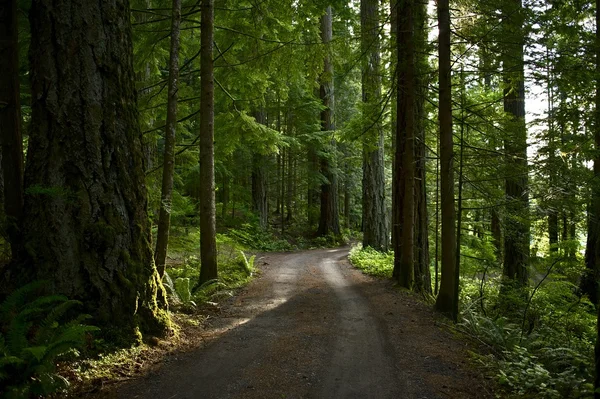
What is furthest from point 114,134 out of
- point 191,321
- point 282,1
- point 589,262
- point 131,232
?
point 589,262

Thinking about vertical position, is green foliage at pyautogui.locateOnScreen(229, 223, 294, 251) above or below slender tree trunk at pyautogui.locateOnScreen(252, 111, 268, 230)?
below

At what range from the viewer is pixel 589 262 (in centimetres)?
1069

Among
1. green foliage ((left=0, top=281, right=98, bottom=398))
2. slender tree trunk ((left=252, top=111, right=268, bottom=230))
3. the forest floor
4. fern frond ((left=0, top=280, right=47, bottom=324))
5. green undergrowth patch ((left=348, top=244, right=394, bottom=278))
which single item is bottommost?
green undergrowth patch ((left=348, top=244, right=394, bottom=278))

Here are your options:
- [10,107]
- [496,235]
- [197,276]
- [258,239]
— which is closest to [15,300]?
[10,107]

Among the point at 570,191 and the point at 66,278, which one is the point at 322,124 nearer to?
the point at 570,191

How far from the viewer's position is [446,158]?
745 centimetres

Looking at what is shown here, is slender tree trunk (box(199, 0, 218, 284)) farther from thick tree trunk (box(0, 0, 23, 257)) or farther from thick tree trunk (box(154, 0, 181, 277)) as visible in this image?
thick tree trunk (box(0, 0, 23, 257))

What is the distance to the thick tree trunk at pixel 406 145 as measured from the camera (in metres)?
9.03

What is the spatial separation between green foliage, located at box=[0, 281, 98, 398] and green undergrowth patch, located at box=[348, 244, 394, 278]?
→ 29.2 ft

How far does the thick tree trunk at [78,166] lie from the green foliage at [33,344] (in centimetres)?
44

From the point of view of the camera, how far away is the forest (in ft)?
16.0

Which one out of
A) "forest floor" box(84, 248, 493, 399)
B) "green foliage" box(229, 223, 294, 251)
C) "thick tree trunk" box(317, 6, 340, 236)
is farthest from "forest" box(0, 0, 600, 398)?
"thick tree trunk" box(317, 6, 340, 236)

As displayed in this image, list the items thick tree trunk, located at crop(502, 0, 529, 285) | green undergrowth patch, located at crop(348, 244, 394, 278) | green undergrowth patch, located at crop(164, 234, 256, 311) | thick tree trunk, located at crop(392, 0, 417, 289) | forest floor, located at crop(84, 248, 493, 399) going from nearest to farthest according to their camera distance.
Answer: forest floor, located at crop(84, 248, 493, 399), thick tree trunk, located at crop(502, 0, 529, 285), green undergrowth patch, located at crop(164, 234, 256, 311), thick tree trunk, located at crop(392, 0, 417, 289), green undergrowth patch, located at crop(348, 244, 394, 278)

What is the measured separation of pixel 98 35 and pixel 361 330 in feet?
18.5
